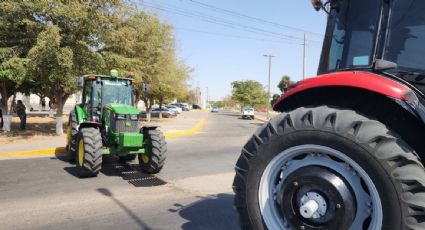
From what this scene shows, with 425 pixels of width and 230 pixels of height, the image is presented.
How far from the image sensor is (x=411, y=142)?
319cm

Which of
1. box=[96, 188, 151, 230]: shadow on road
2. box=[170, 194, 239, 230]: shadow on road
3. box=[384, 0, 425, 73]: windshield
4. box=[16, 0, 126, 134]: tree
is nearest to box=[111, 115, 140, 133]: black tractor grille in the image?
box=[96, 188, 151, 230]: shadow on road

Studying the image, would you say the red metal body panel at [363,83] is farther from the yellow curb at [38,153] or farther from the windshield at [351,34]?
the yellow curb at [38,153]

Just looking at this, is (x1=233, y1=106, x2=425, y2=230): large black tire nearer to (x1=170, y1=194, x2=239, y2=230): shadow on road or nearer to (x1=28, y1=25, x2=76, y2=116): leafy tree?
(x1=170, y1=194, x2=239, y2=230): shadow on road

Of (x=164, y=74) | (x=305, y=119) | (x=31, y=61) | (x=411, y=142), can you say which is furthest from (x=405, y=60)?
(x=164, y=74)

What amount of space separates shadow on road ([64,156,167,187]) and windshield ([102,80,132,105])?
172 centimetres

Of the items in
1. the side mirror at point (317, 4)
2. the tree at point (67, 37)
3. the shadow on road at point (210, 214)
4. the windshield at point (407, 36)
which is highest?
the tree at point (67, 37)

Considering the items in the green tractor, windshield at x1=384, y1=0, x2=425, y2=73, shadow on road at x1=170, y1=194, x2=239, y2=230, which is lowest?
shadow on road at x1=170, y1=194, x2=239, y2=230

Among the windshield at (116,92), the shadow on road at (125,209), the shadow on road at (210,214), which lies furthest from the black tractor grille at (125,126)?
the shadow on road at (210,214)

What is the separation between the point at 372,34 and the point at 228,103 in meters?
142

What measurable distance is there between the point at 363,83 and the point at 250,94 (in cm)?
7660

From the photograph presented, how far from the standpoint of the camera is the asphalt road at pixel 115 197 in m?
6.00

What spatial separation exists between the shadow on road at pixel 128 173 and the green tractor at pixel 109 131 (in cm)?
27

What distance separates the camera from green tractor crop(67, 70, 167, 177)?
9641 mm

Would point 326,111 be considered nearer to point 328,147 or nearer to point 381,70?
point 328,147
